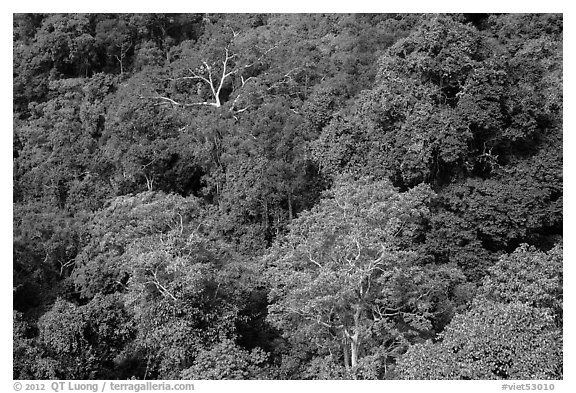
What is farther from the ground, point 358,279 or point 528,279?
point 358,279

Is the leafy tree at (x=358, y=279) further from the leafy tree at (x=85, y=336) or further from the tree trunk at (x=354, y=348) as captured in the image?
the leafy tree at (x=85, y=336)

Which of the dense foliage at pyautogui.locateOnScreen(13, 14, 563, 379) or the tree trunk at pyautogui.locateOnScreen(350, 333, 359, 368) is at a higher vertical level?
the dense foliage at pyautogui.locateOnScreen(13, 14, 563, 379)

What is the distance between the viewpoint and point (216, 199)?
17969mm

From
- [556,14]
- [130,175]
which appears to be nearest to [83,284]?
[130,175]

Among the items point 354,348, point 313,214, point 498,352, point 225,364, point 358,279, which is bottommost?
point 225,364

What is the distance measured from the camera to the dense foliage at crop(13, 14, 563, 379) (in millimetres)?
13391

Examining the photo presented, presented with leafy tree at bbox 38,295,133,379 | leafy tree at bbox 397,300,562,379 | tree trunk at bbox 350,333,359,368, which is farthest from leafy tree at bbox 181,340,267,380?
leafy tree at bbox 397,300,562,379

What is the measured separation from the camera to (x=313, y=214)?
48.5 ft

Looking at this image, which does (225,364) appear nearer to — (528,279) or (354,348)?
(354,348)

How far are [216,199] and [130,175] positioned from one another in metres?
1.91

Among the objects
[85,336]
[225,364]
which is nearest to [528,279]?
[225,364]

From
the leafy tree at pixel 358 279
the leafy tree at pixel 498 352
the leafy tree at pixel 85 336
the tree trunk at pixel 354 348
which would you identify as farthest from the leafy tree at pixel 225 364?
the leafy tree at pixel 498 352

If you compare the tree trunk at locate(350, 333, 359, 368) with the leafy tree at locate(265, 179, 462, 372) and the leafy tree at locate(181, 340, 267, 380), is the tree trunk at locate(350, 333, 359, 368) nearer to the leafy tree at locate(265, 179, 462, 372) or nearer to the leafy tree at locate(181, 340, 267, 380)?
the leafy tree at locate(265, 179, 462, 372)

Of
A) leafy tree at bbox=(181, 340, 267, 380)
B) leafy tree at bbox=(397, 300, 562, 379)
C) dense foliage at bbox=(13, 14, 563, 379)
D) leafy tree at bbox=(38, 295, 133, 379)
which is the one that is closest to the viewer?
leafy tree at bbox=(397, 300, 562, 379)
